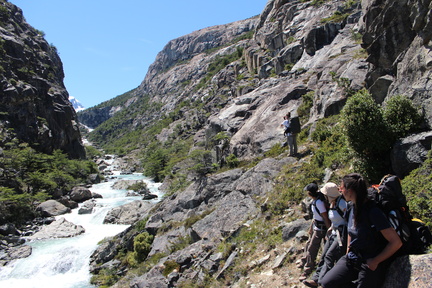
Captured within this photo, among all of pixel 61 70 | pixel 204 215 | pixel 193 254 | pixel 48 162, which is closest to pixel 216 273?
pixel 193 254

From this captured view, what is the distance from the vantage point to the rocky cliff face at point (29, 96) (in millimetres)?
52156

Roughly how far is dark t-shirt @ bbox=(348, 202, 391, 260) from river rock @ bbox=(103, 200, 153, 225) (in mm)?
26044

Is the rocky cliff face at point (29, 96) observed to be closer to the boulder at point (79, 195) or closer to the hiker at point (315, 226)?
the boulder at point (79, 195)

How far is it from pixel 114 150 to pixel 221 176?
10316 centimetres

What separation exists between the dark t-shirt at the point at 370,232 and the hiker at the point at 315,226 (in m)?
1.89

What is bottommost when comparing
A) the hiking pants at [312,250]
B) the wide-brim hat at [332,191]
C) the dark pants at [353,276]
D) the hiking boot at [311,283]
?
the hiking boot at [311,283]

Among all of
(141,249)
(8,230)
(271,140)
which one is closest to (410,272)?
(141,249)

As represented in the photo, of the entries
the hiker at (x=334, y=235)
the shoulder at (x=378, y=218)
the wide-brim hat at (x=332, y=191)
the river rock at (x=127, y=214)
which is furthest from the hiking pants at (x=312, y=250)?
the river rock at (x=127, y=214)

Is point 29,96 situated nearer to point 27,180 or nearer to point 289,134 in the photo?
point 27,180

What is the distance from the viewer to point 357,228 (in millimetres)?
3713

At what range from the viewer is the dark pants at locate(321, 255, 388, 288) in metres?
3.57

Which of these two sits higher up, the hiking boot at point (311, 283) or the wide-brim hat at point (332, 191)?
the wide-brim hat at point (332, 191)

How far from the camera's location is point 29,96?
55.2m

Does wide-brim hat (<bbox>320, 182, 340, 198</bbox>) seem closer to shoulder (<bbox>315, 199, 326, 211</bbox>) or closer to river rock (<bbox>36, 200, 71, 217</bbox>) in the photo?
shoulder (<bbox>315, 199, 326, 211</bbox>)
